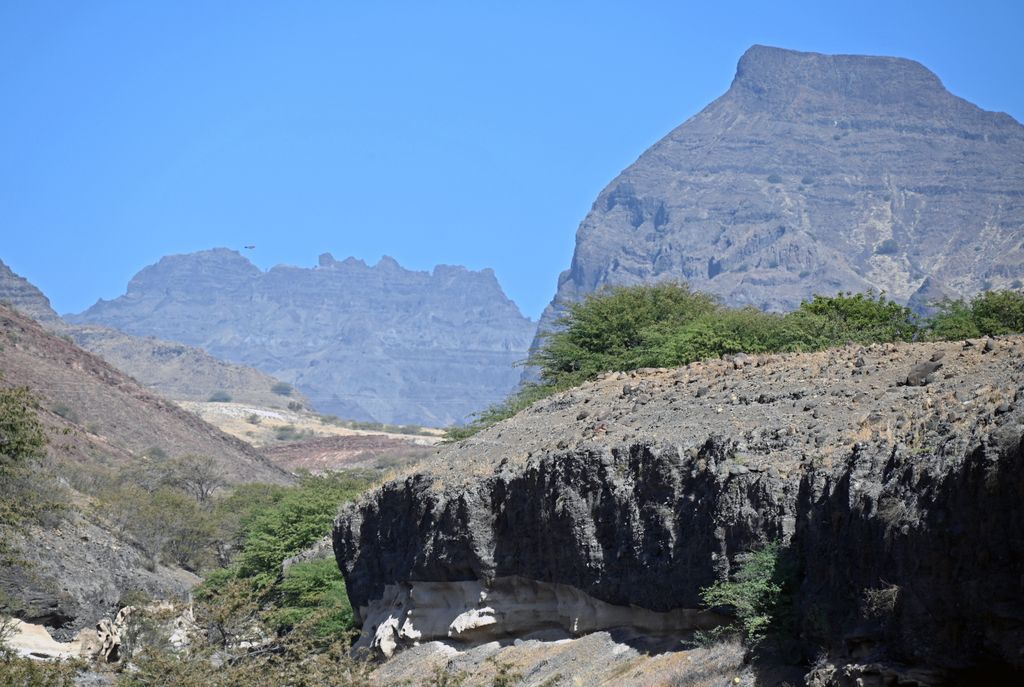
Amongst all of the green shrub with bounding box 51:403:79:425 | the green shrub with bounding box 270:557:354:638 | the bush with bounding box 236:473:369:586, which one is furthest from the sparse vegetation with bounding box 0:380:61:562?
the green shrub with bounding box 51:403:79:425

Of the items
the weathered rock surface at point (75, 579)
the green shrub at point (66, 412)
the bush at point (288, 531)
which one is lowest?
the weathered rock surface at point (75, 579)

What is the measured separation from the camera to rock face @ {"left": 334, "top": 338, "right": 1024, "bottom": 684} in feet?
50.0

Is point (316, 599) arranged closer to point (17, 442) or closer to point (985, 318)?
point (17, 442)

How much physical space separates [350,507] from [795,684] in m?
18.9

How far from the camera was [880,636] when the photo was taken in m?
16.5

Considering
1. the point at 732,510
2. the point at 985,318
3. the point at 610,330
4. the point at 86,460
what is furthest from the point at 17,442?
the point at 86,460

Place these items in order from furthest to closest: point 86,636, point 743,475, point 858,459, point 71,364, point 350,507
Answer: point 71,364
point 86,636
point 350,507
point 743,475
point 858,459

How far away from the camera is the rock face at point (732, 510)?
15242mm

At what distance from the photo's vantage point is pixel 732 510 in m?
20.5

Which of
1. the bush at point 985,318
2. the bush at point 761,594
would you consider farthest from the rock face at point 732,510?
the bush at point 985,318

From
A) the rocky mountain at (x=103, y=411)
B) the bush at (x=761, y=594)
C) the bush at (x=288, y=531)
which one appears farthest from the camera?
the rocky mountain at (x=103, y=411)

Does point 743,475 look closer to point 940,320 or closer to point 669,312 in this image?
point 940,320

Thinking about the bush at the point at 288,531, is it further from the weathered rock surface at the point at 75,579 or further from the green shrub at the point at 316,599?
the green shrub at the point at 316,599

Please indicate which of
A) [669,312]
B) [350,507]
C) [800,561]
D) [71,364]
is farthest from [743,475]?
[71,364]
